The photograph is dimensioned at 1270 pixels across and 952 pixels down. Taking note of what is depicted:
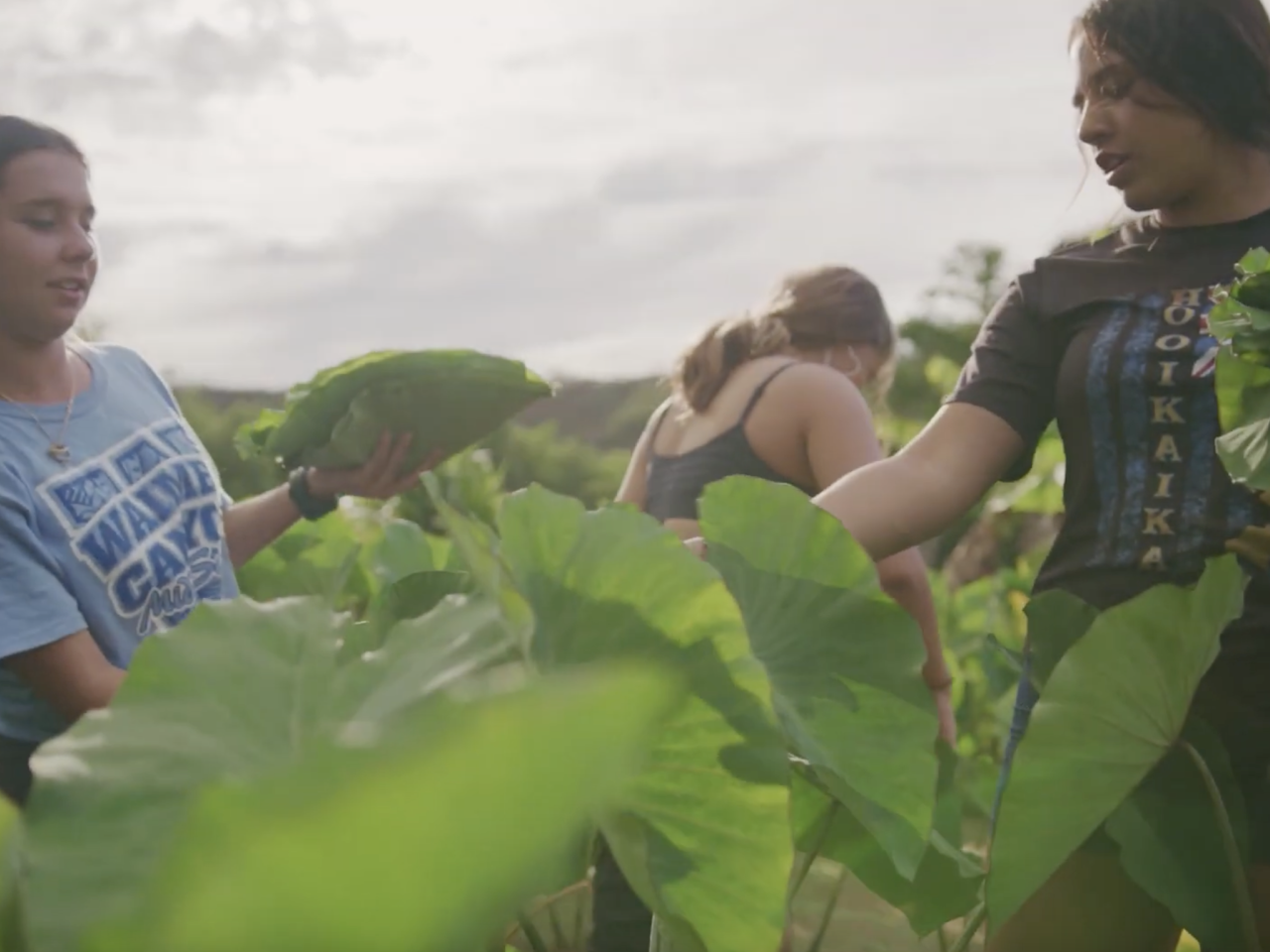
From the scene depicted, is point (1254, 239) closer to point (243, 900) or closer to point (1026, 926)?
point (1026, 926)

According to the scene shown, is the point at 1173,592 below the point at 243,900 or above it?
below

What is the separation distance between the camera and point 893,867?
115cm

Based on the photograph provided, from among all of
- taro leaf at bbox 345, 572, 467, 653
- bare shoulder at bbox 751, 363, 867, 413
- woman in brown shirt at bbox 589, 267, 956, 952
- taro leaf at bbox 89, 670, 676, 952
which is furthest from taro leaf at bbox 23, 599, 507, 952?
bare shoulder at bbox 751, 363, 867, 413

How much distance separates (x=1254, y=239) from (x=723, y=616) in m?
0.65

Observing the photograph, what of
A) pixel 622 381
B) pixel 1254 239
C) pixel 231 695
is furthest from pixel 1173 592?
pixel 622 381

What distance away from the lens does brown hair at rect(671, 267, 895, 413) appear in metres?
1.81

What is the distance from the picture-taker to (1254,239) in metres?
1.04

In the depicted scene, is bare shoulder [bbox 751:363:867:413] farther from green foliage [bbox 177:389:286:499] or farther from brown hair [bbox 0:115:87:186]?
green foliage [bbox 177:389:286:499]

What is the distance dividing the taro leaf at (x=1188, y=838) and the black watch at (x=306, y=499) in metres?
0.80

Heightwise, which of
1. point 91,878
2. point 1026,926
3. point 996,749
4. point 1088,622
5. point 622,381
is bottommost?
point 622,381

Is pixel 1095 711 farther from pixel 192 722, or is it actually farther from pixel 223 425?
pixel 223 425

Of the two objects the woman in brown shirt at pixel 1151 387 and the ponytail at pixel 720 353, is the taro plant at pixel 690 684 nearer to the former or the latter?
the woman in brown shirt at pixel 1151 387

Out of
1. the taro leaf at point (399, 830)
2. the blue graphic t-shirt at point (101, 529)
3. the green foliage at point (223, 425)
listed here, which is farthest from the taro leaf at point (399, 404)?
the green foliage at point (223, 425)

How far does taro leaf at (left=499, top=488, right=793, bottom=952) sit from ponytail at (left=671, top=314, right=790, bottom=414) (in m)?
1.18
